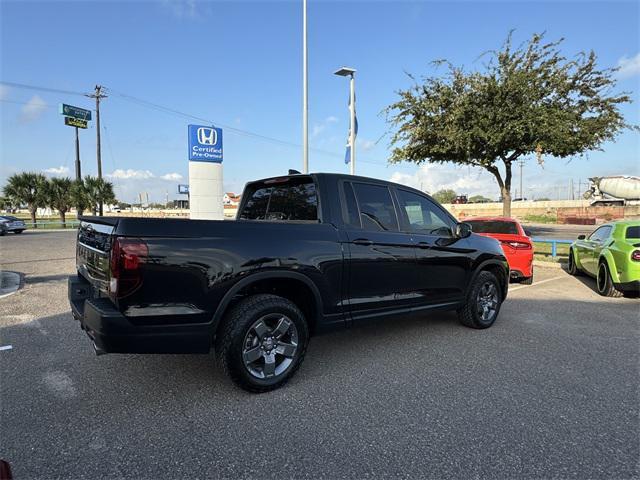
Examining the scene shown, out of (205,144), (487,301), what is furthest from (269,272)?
(205,144)

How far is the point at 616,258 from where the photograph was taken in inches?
281

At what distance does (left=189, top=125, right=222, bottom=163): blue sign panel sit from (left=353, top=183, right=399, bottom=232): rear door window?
1204 centimetres

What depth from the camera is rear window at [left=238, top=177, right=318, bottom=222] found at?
13.4 ft

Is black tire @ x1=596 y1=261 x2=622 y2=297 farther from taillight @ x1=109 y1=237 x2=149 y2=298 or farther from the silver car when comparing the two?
the silver car

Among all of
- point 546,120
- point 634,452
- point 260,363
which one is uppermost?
point 546,120

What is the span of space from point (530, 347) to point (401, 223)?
2062 millimetres

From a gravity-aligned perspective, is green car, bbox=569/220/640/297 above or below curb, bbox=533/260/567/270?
above

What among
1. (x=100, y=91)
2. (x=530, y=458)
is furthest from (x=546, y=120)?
(x=100, y=91)

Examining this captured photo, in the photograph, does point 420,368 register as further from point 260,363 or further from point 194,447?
point 194,447

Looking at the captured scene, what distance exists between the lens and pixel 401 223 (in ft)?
14.8

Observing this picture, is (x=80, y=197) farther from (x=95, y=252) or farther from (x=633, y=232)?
(x=633, y=232)

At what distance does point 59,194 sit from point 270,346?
1740 inches

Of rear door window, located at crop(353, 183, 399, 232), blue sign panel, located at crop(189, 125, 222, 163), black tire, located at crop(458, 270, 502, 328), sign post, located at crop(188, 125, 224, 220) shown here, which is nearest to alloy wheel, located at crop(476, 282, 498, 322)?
black tire, located at crop(458, 270, 502, 328)

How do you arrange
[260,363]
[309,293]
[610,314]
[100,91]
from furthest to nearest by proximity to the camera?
[100,91], [610,314], [309,293], [260,363]
